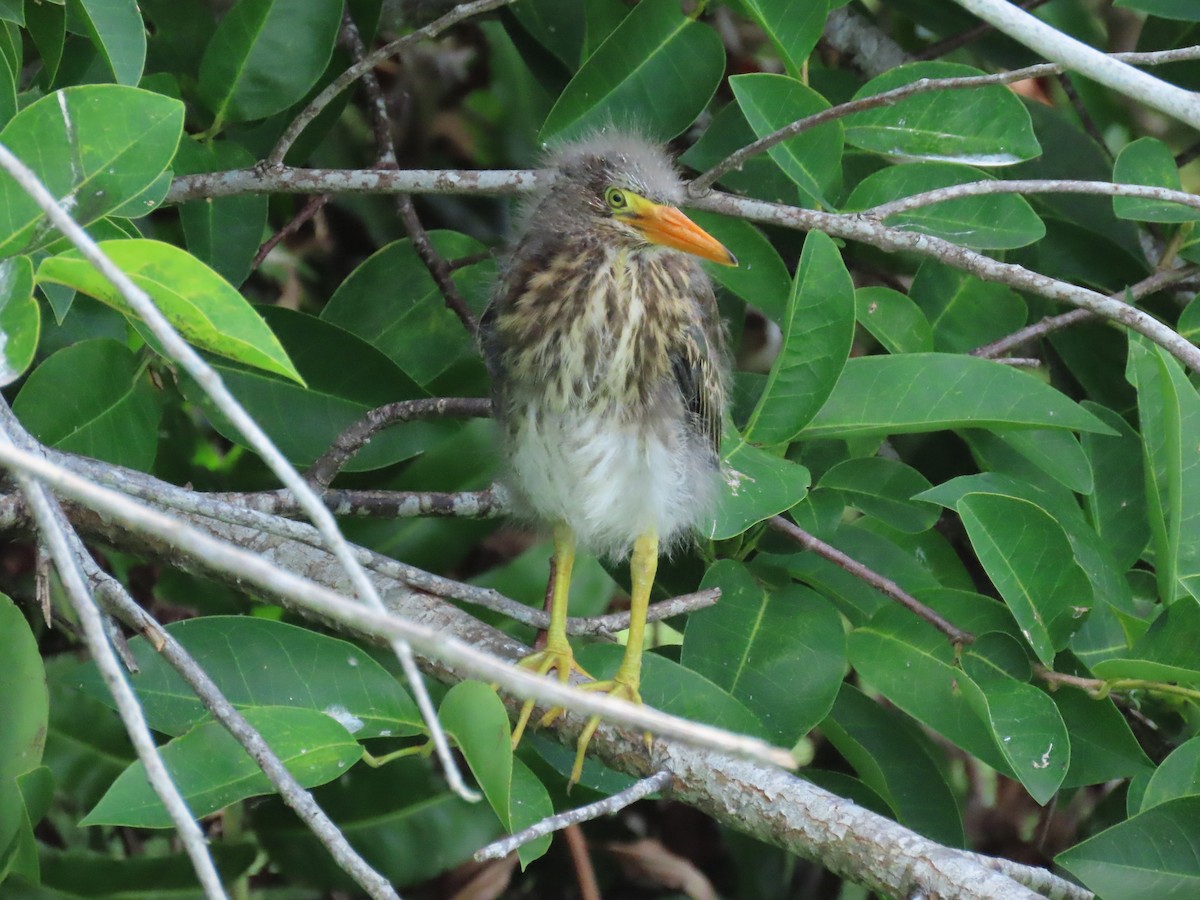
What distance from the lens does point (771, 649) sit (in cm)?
221

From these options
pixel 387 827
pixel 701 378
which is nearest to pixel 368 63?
pixel 701 378

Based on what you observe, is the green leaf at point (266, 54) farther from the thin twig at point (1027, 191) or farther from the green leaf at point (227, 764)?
the green leaf at point (227, 764)

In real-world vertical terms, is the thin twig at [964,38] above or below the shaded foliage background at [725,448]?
above

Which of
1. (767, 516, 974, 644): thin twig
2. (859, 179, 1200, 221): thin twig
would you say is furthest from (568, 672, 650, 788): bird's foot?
(859, 179, 1200, 221): thin twig

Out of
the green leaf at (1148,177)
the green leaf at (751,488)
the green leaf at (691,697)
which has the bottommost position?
the green leaf at (691,697)

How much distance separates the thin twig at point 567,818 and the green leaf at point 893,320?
3.16ft

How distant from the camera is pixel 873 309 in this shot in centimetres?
247

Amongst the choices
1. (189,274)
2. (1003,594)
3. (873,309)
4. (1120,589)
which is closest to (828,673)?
(1003,594)

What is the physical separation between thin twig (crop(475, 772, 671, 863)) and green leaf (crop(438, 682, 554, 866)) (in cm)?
6

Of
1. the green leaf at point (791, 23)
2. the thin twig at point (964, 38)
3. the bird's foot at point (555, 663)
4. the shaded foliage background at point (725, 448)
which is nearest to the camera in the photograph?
the shaded foliage background at point (725, 448)

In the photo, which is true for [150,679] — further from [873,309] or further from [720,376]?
[873,309]

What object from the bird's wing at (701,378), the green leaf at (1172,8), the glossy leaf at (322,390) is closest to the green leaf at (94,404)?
the glossy leaf at (322,390)

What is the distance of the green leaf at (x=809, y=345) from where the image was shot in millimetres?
2176

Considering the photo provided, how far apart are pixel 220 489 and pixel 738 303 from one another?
1256mm
